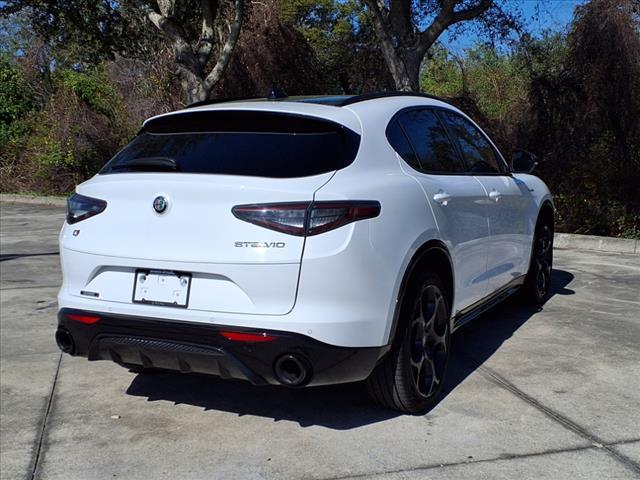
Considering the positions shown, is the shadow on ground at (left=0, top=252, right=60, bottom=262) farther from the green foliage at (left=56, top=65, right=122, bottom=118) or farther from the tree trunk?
the green foliage at (left=56, top=65, right=122, bottom=118)

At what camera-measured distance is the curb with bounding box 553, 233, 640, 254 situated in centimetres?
1029

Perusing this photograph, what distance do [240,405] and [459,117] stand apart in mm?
2565

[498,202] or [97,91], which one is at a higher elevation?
[97,91]

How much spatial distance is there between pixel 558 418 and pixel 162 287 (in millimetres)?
2215

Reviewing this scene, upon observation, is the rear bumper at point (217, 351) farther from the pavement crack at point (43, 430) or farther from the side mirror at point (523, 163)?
the side mirror at point (523, 163)

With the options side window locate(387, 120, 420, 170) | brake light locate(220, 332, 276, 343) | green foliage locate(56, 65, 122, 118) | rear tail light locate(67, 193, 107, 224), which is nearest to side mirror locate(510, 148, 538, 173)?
side window locate(387, 120, 420, 170)

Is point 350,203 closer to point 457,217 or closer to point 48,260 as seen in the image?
point 457,217

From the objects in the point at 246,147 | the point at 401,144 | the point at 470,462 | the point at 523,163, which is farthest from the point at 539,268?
the point at 246,147

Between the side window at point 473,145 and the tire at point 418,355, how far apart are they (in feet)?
4.10

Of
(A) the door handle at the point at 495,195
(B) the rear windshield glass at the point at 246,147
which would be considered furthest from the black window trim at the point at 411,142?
(B) the rear windshield glass at the point at 246,147

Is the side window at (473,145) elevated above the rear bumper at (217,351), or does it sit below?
above

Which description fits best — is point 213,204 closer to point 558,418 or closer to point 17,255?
point 558,418

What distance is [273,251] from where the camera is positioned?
342 centimetres

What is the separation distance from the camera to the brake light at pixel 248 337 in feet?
11.3
